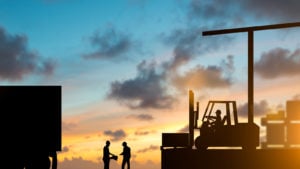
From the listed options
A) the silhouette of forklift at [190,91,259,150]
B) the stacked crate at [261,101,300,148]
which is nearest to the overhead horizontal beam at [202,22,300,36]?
the silhouette of forklift at [190,91,259,150]

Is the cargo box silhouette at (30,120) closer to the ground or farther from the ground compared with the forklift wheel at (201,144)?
farther from the ground

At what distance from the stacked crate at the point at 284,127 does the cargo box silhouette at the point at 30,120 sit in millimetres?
51971

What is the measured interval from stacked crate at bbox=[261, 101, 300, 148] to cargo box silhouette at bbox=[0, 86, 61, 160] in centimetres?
5197

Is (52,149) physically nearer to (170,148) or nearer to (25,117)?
(25,117)

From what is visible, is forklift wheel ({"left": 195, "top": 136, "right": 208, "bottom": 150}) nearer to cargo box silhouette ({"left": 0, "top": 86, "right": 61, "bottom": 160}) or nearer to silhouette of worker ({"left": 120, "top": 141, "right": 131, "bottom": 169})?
silhouette of worker ({"left": 120, "top": 141, "right": 131, "bottom": 169})

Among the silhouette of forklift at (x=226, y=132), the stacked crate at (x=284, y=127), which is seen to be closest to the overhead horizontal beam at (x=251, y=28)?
the silhouette of forklift at (x=226, y=132)

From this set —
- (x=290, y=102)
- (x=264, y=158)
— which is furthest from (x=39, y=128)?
(x=290, y=102)

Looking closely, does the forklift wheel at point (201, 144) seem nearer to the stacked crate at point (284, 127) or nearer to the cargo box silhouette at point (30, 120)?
the cargo box silhouette at point (30, 120)

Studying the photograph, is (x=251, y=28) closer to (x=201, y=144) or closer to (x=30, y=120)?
(x=201, y=144)

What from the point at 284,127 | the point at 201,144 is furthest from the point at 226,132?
the point at 284,127

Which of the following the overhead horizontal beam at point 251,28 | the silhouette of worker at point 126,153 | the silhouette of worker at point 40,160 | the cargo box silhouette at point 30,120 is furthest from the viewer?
the overhead horizontal beam at point 251,28

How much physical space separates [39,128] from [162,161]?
10851 millimetres

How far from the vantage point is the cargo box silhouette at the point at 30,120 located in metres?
26.5

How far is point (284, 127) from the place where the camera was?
76938 millimetres
